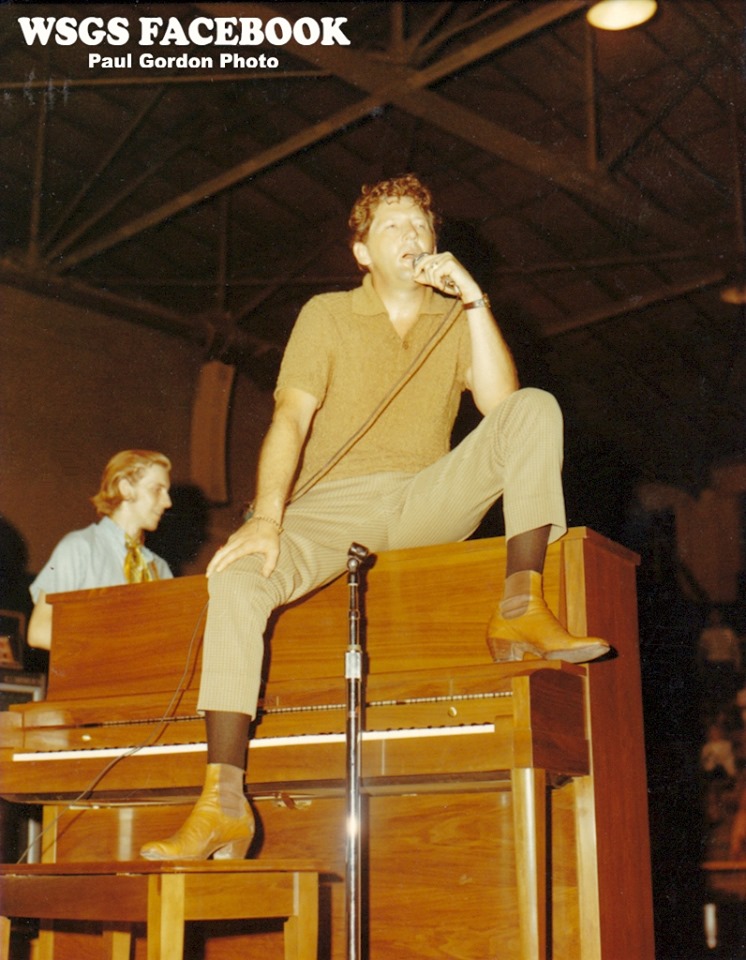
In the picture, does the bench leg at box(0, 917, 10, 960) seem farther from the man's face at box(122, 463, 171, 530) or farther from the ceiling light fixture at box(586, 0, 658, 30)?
the ceiling light fixture at box(586, 0, 658, 30)

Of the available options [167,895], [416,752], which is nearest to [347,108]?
[416,752]

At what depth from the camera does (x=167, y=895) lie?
8.66 ft

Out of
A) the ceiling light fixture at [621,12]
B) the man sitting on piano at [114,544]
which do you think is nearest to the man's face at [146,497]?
the man sitting on piano at [114,544]

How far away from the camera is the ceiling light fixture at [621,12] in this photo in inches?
283

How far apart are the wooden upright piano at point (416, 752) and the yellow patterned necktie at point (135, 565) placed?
1261 millimetres

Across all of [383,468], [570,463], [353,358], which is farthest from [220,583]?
[570,463]

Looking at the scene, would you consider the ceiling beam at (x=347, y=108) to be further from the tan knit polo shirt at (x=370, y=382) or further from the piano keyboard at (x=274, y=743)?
the piano keyboard at (x=274, y=743)

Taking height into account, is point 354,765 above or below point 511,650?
below

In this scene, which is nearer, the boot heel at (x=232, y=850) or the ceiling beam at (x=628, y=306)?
the boot heel at (x=232, y=850)

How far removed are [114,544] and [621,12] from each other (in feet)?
15.3

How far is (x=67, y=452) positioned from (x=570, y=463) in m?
5.62

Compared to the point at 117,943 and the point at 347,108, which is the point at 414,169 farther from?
the point at 117,943

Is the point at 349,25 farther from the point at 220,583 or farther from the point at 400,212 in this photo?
the point at 220,583

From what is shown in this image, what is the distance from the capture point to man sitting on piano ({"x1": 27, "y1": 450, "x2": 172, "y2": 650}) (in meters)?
5.16
